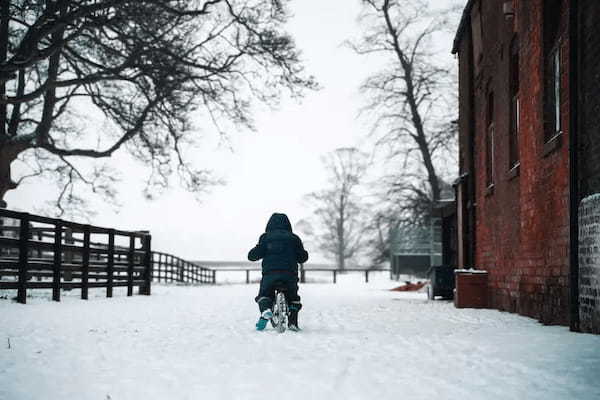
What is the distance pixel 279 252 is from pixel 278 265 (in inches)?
6.5

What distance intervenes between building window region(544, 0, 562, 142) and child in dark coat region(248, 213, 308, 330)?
11.5 ft

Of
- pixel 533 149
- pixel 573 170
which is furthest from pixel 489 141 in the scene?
pixel 573 170

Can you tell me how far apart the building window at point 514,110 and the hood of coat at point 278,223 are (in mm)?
4377

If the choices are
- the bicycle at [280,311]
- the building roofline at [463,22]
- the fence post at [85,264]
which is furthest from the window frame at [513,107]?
the fence post at [85,264]

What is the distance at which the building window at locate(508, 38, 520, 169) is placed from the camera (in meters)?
11.4

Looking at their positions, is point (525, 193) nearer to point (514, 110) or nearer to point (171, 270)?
point (514, 110)

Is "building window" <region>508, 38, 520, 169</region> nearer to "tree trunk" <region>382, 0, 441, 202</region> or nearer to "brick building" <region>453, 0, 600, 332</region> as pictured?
"brick building" <region>453, 0, 600, 332</region>

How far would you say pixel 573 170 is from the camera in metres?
7.58

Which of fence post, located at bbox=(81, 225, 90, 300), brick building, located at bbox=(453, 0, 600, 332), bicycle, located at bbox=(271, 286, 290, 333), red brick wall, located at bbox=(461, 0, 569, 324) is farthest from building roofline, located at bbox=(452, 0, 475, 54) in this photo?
bicycle, located at bbox=(271, 286, 290, 333)

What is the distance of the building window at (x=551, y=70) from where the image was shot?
8859mm

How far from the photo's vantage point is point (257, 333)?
7.89 metres

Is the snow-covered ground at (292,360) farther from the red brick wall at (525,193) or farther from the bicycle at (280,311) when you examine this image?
the red brick wall at (525,193)

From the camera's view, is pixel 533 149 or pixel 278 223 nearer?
pixel 278 223

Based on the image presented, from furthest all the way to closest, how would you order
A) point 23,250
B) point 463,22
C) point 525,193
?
point 463,22 → point 23,250 → point 525,193
